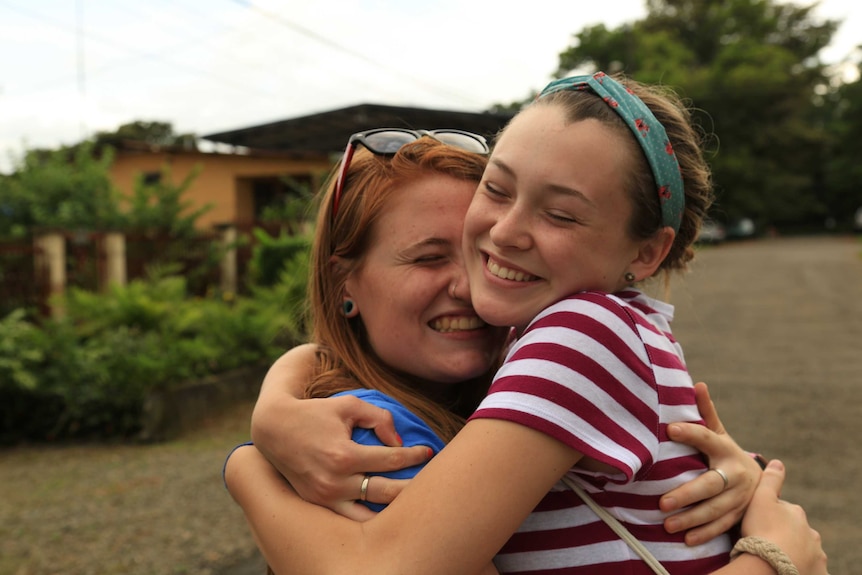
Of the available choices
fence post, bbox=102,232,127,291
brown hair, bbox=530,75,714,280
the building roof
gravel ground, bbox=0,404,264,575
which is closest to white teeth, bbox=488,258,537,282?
brown hair, bbox=530,75,714,280

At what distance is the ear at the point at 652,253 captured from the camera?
1.55m

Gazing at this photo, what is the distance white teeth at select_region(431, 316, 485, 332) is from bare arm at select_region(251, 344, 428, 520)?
1.18 ft

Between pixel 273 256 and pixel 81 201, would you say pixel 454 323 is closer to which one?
pixel 273 256

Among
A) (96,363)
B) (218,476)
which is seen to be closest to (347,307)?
(218,476)

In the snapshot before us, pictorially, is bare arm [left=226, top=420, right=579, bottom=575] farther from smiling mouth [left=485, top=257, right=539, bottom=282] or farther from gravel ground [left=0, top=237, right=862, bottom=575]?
gravel ground [left=0, top=237, right=862, bottom=575]

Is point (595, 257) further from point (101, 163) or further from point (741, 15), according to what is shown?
point (741, 15)

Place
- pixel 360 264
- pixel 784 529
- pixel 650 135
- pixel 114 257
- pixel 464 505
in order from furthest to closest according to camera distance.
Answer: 1. pixel 114 257
2. pixel 360 264
3. pixel 784 529
4. pixel 650 135
5. pixel 464 505

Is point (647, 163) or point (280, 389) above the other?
point (647, 163)

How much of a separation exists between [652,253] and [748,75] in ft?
148

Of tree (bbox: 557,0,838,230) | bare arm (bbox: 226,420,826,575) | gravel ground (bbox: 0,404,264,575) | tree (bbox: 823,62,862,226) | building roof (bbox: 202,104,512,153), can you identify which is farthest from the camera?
tree (bbox: 823,62,862,226)

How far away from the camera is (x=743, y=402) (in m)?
7.98

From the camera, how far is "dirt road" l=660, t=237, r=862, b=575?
5398 millimetres

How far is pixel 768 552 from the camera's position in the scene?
4.97 feet

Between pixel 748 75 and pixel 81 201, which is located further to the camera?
pixel 748 75
